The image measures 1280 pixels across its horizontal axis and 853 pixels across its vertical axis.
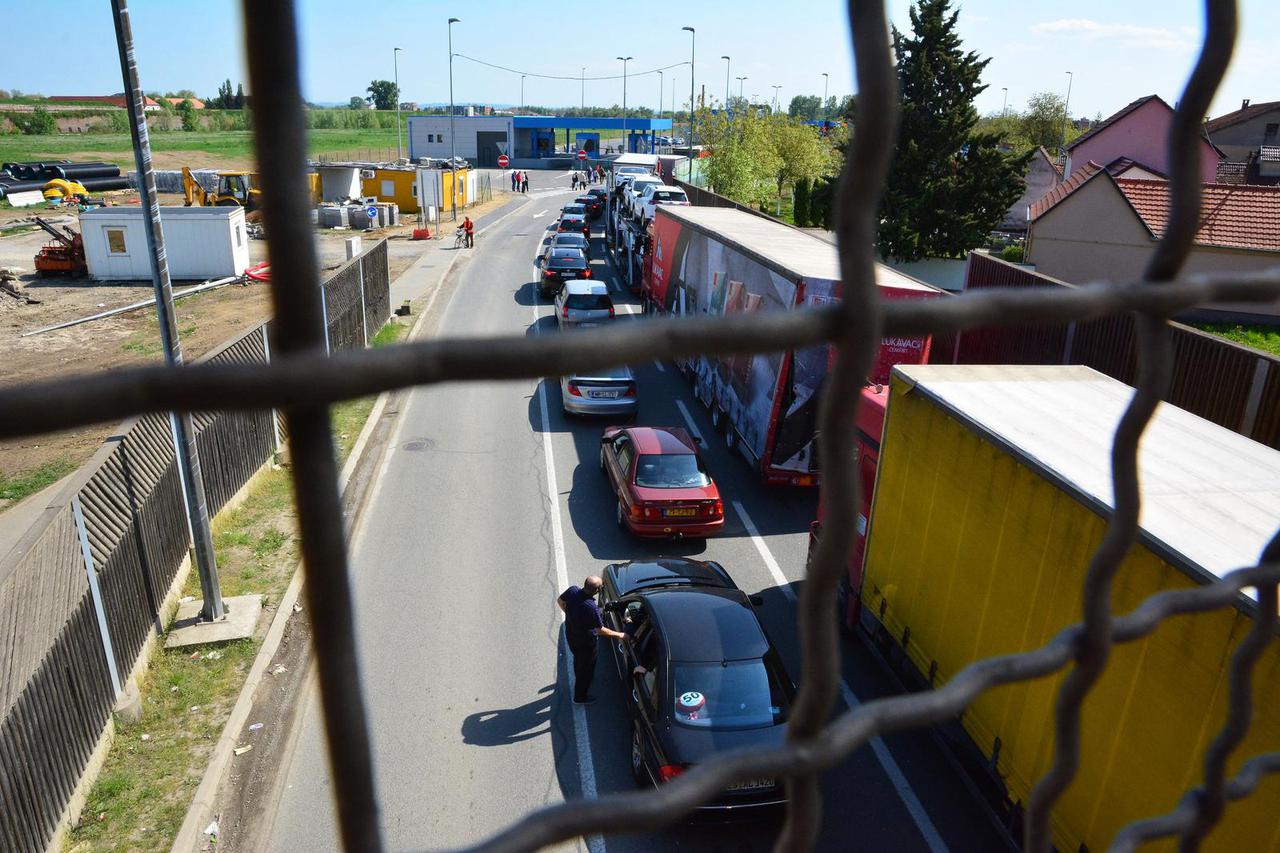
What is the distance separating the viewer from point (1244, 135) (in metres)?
61.6

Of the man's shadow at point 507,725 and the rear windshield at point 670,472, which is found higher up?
the rear windshield at point 670,472

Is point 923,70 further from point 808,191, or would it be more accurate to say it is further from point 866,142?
point 866,142

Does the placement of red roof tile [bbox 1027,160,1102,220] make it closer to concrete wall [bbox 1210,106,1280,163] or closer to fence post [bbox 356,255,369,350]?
fence post [bbox 356,255,369,350]

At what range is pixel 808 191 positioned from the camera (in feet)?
128

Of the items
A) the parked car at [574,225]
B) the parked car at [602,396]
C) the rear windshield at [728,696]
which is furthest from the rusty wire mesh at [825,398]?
the parked car at [574,225]

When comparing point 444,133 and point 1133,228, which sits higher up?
point 444,133

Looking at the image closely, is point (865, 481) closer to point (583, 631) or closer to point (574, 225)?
point (583, 631)

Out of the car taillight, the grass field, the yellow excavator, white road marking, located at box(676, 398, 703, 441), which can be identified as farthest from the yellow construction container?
the car taillight

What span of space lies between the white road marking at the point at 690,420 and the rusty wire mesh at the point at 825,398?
14.8 metres

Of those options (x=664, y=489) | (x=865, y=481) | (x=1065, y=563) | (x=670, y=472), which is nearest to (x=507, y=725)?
(x=865, y=481)

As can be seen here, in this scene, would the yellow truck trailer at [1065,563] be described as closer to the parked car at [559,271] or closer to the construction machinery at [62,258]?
the parked car at [559,271]

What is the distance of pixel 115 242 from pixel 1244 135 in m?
66.2

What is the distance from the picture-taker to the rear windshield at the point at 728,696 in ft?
24.0

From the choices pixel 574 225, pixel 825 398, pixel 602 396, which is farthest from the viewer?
pixel 574 225
